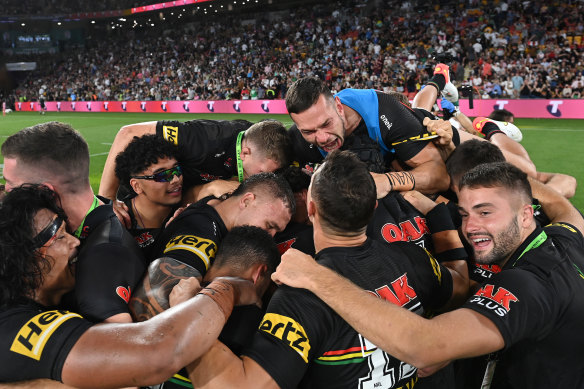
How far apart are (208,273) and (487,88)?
20.7 meters

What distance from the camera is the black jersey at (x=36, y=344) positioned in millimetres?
1753

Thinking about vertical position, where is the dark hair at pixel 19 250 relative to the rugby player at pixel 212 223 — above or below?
above

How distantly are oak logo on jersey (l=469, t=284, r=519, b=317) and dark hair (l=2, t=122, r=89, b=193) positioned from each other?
2349 mm

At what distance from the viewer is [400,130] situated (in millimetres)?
4238

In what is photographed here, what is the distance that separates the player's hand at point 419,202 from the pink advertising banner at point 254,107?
15.9 metres

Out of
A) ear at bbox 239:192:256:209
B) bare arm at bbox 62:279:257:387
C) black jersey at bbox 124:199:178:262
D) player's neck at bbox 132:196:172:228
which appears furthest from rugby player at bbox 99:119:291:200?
bare arm at bbox 62:279:257:387

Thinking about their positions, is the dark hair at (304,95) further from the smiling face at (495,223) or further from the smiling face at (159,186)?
the smiling face at (495,223)

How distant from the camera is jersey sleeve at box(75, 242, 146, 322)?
210 centimetres

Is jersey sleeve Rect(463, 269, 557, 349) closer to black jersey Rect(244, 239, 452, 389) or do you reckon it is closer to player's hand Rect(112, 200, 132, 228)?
black jersey Rect(244, 239, 452, 389)

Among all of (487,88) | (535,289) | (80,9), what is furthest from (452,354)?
(80,9)

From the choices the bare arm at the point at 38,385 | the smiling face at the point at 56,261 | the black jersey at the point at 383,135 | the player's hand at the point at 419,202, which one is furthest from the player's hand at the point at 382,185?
the bare arm at the point at 38,385

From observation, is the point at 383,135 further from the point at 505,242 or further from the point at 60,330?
the point at 60,330

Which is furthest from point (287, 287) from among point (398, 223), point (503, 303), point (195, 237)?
point (398, 223)

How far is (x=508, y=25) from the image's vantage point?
80.8 ft
